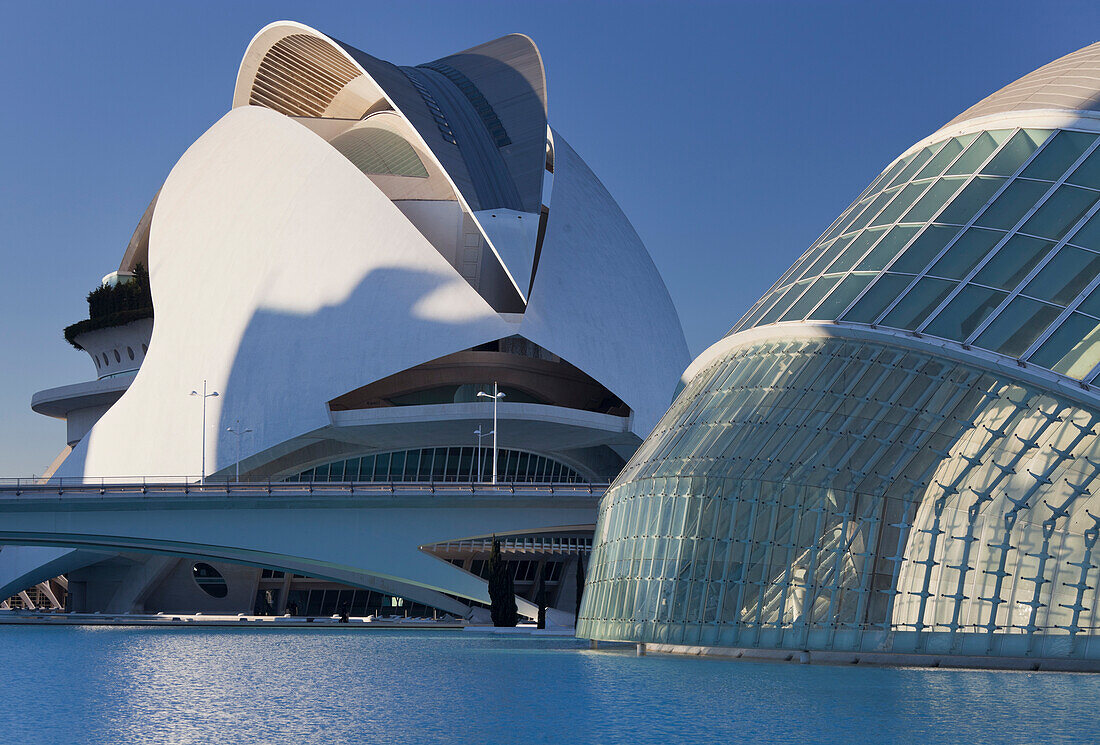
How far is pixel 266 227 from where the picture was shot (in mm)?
59094

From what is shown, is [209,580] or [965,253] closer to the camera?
[965,253]

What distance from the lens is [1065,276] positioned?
70.2 feet

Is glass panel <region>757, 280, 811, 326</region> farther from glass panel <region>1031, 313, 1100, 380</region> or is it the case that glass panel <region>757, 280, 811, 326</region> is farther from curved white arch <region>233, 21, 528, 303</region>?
curved white arch <region>233, 21, 528, 303</region>

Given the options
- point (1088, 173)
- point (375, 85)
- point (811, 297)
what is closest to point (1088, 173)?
point (1088, 173)

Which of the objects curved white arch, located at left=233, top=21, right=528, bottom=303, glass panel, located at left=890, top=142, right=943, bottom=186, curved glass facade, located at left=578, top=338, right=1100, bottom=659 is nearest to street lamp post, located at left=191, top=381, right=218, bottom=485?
curved white arch, located at left=233, top=21, right=528, bottom=303

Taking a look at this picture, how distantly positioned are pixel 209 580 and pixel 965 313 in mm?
40640

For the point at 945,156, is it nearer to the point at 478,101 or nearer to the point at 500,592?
the point at 500,592

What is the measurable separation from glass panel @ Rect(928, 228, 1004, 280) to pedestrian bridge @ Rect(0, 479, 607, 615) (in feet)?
73.3

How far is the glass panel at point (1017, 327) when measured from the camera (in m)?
21.0

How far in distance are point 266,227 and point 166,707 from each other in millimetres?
45043

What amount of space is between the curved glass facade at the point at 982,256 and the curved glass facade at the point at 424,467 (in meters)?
31.7

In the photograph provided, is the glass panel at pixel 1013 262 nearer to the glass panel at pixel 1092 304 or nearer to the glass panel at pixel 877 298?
the glass panel at pixel 1092 304

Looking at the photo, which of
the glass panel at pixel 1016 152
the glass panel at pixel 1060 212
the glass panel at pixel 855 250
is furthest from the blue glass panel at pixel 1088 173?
the glass panel at pixel 855 250

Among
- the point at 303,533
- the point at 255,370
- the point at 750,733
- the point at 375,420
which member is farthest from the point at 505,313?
the point at 750,733
